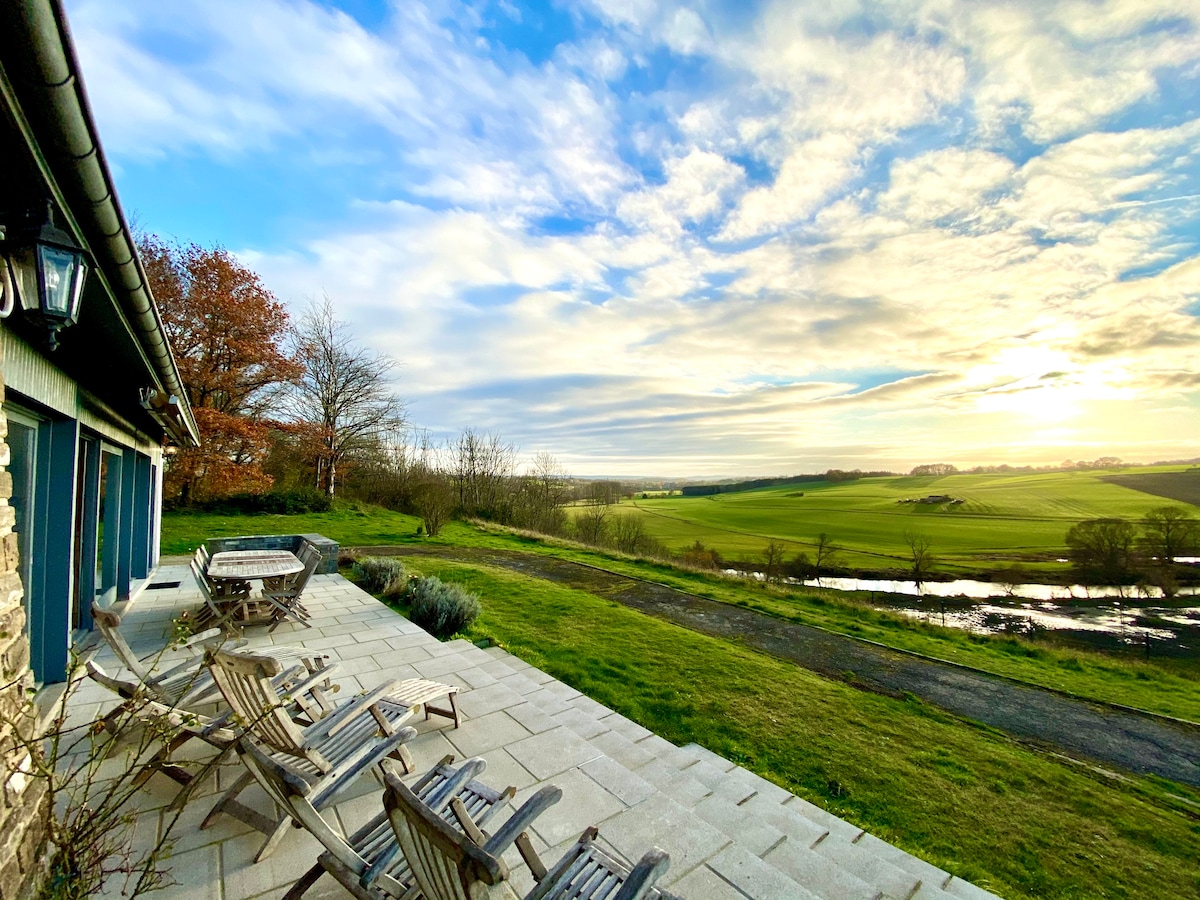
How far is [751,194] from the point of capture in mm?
8969

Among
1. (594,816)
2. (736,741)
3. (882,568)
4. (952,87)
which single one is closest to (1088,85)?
(952,87)

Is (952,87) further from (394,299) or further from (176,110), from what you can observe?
(394,299)

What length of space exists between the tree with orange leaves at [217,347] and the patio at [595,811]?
40.0ft

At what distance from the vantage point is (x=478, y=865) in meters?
1.26

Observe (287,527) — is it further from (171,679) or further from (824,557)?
(824,557)

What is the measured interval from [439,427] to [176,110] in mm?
25059

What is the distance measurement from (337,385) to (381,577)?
686 inches

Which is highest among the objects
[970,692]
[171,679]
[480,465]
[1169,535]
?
[480,465]

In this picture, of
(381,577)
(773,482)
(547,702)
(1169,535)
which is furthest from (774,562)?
(773,482)

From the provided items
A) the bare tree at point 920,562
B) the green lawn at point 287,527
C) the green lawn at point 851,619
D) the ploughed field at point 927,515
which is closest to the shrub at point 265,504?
the green lawn at point 287,527

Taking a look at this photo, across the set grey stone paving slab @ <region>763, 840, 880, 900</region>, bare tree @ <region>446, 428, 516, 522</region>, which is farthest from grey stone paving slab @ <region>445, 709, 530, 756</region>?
bare tree @ <region>446, 428, 516, 522</region>

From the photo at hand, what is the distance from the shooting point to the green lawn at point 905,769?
362cm

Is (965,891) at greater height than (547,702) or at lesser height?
lesser

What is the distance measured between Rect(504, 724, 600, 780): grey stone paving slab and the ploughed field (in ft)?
81.0
